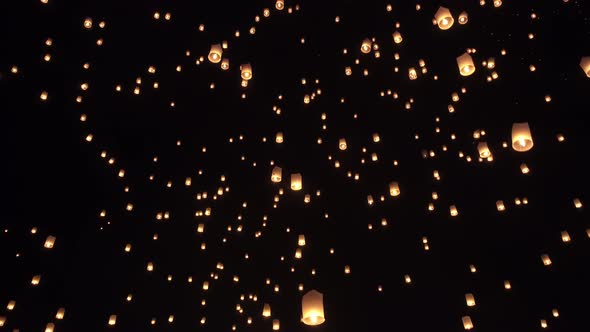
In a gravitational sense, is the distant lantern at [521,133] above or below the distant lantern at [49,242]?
above

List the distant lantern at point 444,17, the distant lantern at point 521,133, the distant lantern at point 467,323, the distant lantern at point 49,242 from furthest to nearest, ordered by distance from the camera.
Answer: the distant lantern at point 467,323 < the distant lantern at point 49,242 < the distant lantern at point 444,17 < the distant lantern at point 521,133

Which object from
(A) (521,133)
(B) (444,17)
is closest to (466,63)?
(B) (444,17)

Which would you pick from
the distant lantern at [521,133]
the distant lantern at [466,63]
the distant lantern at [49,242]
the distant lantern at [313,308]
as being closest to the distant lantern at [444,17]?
the distant lantern at [466,63]

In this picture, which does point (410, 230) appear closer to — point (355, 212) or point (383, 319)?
point (355, 212)

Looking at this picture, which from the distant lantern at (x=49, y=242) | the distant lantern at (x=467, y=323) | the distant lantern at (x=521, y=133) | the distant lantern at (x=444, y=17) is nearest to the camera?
the distant lantern at (x=521, y=133)

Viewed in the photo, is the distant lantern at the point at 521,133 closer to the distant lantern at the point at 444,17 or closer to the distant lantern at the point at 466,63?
the distant lantern at the point at 466,63

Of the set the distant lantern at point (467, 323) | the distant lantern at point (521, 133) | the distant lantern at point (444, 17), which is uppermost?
the distant lantern at point (444, 17)

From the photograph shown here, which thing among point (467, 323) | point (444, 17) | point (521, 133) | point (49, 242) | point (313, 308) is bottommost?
point (467, 323)

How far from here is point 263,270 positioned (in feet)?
25.7

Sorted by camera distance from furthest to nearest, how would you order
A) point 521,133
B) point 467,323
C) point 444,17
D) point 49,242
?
point 467,323, point 49,242, point 444,17, point 521,133

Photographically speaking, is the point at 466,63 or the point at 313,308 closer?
the point at 313,308

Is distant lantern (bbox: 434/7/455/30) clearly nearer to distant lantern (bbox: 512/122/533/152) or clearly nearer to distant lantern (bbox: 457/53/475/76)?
distant lantern (bbox: 457/53/475/76)

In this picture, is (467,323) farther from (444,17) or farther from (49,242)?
(49,242)

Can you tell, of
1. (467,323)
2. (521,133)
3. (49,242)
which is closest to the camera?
(521,133)
